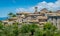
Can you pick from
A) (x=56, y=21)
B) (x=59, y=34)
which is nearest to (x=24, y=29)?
(x=59, y=34)

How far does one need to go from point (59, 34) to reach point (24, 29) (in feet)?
26.2

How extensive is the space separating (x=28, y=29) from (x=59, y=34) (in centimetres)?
830

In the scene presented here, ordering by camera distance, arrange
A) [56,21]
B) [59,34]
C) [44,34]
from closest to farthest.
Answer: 1. [59,34]
2. [44,34]
3. [56,21]

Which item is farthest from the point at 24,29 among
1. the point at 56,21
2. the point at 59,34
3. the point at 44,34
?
the point at 56,21

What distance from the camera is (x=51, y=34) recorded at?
30625 millimetres

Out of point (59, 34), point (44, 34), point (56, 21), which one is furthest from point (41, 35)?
point (56, 21)

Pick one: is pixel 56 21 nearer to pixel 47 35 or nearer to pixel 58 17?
pixel 58 17

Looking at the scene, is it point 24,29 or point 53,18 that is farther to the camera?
point 53,18

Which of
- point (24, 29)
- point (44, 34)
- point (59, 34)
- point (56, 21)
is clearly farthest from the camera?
point (56, 21)

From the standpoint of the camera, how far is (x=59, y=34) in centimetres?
3003

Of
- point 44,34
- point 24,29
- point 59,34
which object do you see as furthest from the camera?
point 24,29

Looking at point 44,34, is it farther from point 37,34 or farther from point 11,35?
point 11,35

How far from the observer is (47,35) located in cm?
3091

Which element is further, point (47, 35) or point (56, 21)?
point (56, 21)
